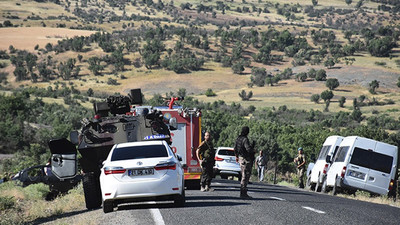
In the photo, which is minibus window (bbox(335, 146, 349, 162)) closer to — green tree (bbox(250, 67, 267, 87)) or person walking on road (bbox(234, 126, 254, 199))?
person walking on road (bbox(234, 126, 254, 199))

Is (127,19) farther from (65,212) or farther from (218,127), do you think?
(65,212)

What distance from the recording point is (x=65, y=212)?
19547 mm

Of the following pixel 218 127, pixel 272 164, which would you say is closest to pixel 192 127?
pixel 272 164

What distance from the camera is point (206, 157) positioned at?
845 inches

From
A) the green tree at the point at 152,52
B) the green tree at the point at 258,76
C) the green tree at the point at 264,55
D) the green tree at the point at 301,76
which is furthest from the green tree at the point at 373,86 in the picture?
the green tree at the point at 152,52

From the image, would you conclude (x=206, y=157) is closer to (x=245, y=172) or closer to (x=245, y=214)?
(x=245, y=172)

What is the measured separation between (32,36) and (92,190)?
137406mm

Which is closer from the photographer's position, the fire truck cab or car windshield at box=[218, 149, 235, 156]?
the fire truck cab

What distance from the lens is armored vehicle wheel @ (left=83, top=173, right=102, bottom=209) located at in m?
18.0

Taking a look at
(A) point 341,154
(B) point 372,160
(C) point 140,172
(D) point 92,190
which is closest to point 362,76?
(A) point 341,154

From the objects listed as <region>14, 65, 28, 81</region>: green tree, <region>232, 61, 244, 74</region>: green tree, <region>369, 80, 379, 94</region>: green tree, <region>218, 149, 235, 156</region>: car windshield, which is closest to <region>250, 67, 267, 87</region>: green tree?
<region>232, 61, 244, 74</region>: green tree

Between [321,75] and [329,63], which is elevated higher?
[321,75]

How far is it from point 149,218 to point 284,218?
2.56 metres

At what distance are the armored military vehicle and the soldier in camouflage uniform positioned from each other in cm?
282
